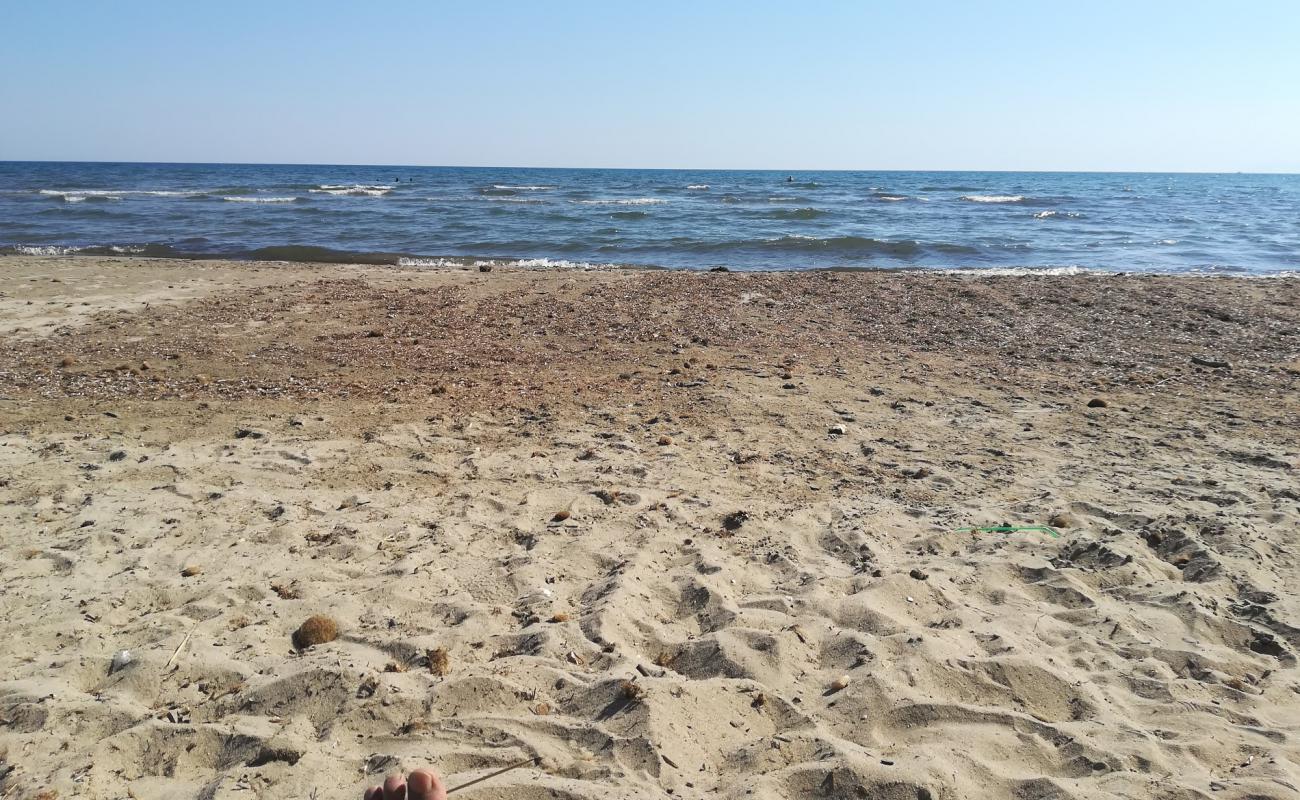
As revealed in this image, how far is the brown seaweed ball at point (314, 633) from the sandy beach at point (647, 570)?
0.02 m

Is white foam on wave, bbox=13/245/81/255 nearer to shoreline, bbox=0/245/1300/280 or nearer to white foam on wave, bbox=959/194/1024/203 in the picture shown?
shoreline, bbox=0/245/1300/280

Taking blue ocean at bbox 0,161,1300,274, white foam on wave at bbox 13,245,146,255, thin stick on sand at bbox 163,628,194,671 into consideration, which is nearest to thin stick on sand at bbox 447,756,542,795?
thin stick on sand at bbox 163,628,194,671

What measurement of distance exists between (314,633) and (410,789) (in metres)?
0.94

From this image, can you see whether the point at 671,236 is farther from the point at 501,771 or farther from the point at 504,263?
the point at 501,771

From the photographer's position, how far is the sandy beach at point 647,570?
2357 millimetres

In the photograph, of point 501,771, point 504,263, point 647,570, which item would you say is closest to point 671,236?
point 504,263

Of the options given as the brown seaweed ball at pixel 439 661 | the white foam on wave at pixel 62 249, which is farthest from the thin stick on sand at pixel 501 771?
the white foam on wave at pixel 62 249

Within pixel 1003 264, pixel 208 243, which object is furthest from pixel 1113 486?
pixel 208 243

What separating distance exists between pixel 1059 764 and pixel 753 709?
0.88 m

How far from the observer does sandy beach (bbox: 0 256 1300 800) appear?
2.36m

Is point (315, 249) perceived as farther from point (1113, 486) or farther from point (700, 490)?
point (1113, 486)

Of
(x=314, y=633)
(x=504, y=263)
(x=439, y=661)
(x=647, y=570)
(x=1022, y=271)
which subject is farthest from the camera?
(x=504, y=263)

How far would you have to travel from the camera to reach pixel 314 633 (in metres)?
2.83

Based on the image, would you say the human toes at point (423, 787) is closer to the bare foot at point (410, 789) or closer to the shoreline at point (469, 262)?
the bare foot at point (410, 789)
